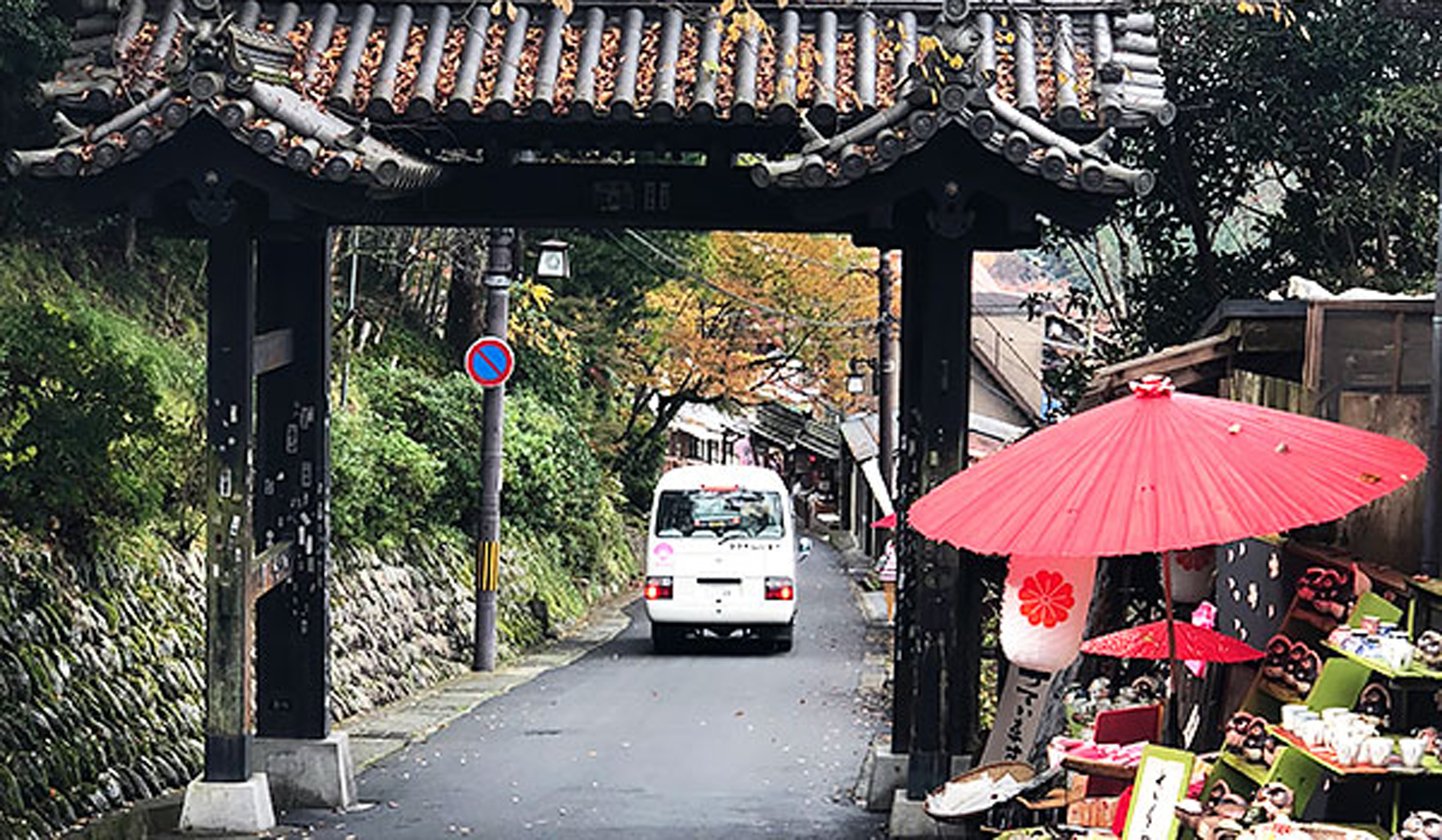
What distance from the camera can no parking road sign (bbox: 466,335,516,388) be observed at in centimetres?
2175

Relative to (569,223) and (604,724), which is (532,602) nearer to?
(604,724)

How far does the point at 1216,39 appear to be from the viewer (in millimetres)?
17453

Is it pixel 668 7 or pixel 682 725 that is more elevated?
pixel 668 7

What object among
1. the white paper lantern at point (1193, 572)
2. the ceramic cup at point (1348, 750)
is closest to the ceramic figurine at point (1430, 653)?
the ceramic cup at point (1348, 750)

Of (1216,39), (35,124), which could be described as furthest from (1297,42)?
(35,124)

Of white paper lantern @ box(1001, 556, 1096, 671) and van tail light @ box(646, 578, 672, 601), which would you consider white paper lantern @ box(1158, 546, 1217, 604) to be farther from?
van tail light @ box(646, 578, 672, 601)

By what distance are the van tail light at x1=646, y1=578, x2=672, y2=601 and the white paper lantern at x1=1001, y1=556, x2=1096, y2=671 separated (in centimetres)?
1648

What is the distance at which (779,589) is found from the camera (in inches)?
989

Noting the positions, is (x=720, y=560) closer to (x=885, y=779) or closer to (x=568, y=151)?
(x=885, y=779)

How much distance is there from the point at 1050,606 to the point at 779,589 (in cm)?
1645

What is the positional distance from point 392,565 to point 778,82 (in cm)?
1270

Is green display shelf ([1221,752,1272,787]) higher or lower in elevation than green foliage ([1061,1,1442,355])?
lower

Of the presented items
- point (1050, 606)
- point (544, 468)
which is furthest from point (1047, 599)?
point (544, 468)

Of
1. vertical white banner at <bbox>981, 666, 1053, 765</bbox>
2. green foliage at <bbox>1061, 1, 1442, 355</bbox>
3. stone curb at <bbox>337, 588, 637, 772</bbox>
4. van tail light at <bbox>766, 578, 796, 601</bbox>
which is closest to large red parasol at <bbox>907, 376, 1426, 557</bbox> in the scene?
vertical white banner at <bbox>981, 666, 1053, 765</bbox>
